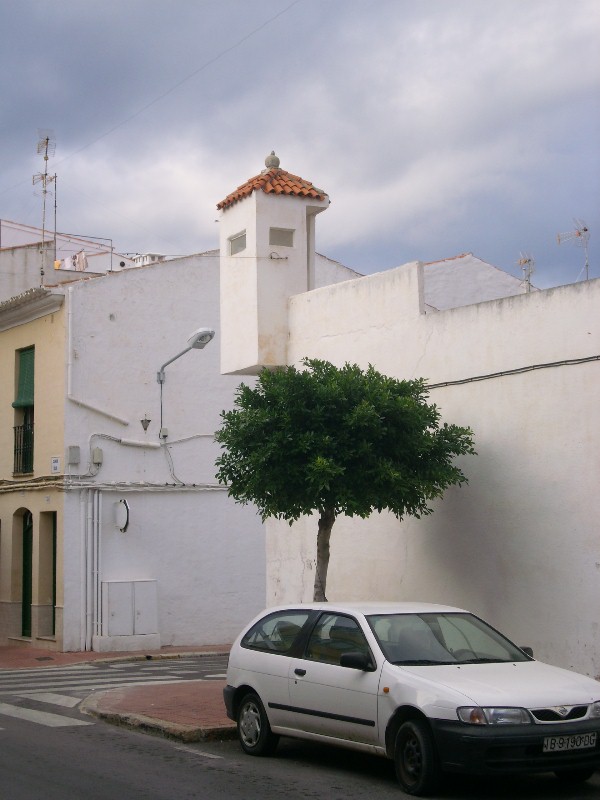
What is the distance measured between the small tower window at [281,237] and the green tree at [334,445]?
162 inches

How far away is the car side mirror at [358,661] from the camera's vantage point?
340 inches

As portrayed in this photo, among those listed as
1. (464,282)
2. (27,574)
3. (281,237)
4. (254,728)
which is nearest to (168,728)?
(254,728)

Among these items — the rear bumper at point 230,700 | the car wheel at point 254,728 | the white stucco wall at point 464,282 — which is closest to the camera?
the car wheel at point 254,728

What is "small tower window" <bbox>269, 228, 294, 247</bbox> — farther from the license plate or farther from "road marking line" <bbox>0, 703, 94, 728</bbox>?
the license plate

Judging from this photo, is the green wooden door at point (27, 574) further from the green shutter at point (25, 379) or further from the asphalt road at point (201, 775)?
the asphalt road at point (201, 775)

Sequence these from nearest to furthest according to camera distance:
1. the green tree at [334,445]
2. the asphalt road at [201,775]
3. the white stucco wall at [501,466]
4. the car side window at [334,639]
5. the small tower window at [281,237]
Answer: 1. the asphalt road at [201,775]
2. the car side window at [334,639]
3. the white stucco wall at [501,466]
4. the green tree at [334,445]
5. the small tower window at [281,237]

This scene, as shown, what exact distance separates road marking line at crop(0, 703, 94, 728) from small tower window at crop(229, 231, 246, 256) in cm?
747

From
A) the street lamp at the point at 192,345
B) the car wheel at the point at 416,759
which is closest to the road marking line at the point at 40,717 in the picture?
the car wheel at the point at 416,759

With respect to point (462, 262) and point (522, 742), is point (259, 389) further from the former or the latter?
point (462, 262)

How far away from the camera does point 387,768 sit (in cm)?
927

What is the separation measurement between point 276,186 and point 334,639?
9.01 m

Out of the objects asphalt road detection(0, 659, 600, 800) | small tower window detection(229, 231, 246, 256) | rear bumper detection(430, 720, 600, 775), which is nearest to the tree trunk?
asphalt road detection(0, 659, 600, 800)

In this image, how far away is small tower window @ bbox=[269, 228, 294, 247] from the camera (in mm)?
16641

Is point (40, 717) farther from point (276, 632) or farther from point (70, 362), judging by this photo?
point (70, 362)
